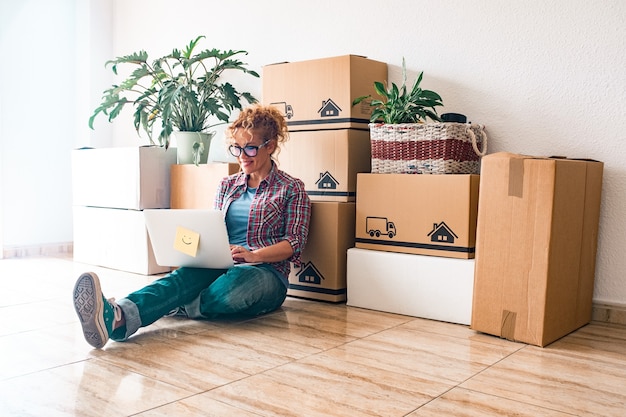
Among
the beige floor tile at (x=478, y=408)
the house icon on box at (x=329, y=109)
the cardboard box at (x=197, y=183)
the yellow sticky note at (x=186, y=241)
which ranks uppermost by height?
the house icon on box at (x=329, y=109)

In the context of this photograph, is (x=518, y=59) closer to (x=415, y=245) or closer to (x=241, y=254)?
(x=415, y=245)

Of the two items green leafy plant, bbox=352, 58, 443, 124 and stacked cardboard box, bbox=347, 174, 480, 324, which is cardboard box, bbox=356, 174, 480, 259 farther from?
green leafy plant, bbox=352, 58, 443, 124

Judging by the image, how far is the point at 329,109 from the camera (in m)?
2.76

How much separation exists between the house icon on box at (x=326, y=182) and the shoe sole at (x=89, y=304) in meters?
1.14

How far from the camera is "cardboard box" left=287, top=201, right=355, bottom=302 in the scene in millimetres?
2666

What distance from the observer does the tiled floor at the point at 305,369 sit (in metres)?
1.53

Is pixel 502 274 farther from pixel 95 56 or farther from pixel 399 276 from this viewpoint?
pixel 95 56

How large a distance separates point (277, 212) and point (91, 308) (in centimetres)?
82

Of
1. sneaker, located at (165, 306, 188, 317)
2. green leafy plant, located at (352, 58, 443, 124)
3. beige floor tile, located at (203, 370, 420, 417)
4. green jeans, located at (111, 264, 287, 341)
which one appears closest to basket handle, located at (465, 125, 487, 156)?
green leafy plant, located at (352, 58, 443, 124)

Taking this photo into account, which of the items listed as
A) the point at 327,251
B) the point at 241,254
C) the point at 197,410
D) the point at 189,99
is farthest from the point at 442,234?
the point at 189,99

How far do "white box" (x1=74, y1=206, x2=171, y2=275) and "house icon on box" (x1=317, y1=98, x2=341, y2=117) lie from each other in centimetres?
111

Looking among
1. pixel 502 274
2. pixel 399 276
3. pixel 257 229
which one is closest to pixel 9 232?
pixel 257 229

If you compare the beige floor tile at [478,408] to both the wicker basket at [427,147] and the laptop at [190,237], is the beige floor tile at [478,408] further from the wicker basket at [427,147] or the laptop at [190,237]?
the wicker basket at [427,147]

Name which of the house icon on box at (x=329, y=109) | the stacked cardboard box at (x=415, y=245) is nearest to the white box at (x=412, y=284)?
the stacked cardboard box at (x=415, y=245)
